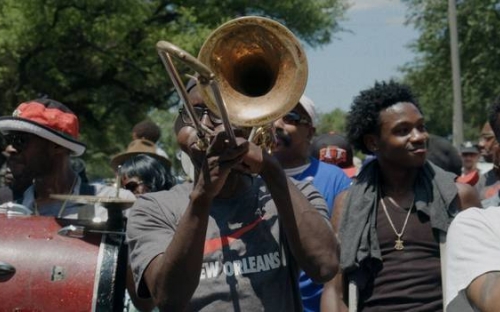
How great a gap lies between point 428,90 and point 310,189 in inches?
1068

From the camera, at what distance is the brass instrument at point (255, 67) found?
2930 mm

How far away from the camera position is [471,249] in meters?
2.77

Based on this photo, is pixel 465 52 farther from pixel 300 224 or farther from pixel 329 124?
pixel 329 124

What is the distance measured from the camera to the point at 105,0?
2139cm

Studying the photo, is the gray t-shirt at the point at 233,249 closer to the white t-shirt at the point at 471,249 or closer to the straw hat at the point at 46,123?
the white t-shirt at the point at 471,249

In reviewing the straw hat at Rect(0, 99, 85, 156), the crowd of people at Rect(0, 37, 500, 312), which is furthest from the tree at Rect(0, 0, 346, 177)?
the straw hat at Rect(0, 99, 85, 156)

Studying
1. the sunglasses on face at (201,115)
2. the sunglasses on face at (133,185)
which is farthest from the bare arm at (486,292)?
the sunglasses on face at (133,185)

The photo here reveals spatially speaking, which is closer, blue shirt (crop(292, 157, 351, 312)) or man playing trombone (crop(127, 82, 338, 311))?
man playing trombone (crop(127, 82, 338, 311))

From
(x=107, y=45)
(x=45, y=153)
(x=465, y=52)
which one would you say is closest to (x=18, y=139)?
(x=45, y=153)

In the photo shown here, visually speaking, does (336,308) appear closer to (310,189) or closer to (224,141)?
(310,189)

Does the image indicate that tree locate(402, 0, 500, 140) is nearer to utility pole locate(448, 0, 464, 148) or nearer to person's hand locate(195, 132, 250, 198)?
utility pole locate(448, 0, 464, 148)

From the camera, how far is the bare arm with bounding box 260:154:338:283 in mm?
2953

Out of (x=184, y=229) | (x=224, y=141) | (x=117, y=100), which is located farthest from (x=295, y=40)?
(x=117, y=100)

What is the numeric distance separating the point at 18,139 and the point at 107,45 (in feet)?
61.7
